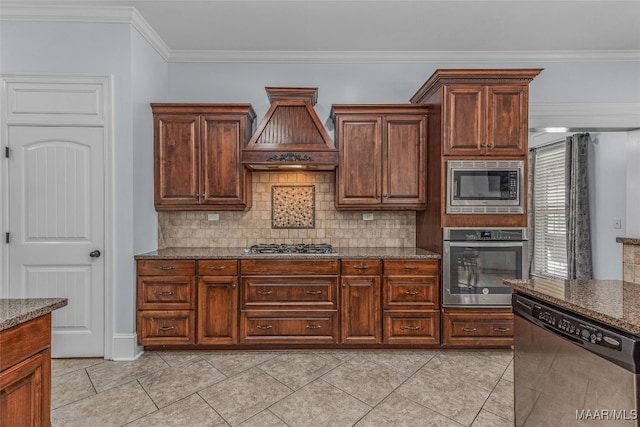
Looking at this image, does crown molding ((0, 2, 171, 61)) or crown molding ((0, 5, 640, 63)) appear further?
crown molding ((0, 5, 640, 63))

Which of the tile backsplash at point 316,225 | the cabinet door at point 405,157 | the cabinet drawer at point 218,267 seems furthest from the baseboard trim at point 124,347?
the cabinet door at point 405,157

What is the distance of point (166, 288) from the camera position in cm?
312

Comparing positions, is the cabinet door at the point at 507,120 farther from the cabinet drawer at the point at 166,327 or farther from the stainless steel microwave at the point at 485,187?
the cabinet drawer at the point at 166,327

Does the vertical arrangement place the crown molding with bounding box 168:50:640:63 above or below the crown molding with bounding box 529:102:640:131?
above

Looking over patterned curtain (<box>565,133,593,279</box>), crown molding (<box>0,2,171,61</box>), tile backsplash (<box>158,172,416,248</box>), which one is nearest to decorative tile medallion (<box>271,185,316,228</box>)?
tile backsplash (<box>158,172,416,248</box>)

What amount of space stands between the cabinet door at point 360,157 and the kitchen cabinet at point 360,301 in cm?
70

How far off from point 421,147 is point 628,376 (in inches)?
101

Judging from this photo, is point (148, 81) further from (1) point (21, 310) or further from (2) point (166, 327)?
(1) point (21, 310)

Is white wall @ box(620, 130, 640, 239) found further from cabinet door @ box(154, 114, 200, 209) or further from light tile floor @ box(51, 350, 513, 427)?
cabinet door @ box(154, 114, 200, 209)

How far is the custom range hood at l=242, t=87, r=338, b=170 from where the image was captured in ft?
11.0

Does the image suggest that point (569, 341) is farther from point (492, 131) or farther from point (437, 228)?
point (492, 131)

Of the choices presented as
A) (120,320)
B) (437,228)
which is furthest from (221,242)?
(437,228)

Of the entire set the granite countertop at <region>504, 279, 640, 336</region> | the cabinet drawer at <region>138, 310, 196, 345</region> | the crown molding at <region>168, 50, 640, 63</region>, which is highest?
the crown molding at <region>168, 50, 640, 63</region>

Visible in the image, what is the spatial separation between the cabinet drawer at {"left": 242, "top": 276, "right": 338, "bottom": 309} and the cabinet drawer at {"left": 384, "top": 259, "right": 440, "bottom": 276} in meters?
0.51
